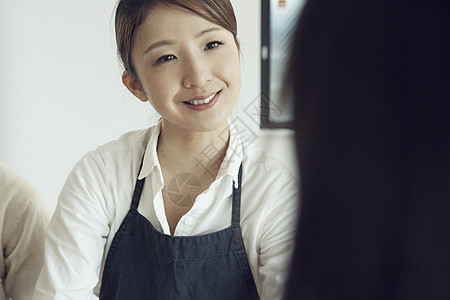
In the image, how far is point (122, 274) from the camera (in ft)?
3.64

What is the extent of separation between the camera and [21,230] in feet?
3.94

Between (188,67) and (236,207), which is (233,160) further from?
(188,67)

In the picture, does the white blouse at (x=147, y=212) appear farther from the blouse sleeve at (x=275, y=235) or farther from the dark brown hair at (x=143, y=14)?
the dark brown hair at (x=143, y=14)

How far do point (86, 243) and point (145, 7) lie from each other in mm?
449

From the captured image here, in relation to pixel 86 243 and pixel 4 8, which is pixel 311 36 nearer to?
pixel 86 243

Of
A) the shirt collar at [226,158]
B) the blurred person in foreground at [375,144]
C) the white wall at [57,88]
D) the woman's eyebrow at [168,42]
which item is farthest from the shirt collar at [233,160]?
the white wall at [57,88]

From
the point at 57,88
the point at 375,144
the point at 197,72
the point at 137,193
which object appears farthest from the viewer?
the point at 57,88

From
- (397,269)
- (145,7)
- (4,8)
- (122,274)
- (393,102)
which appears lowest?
(122,274)

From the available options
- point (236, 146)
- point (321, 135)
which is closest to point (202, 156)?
point (236, 146)

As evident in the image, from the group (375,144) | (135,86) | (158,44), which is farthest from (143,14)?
(375,144)

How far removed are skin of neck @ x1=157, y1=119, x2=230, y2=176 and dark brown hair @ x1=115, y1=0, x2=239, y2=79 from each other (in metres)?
0.15

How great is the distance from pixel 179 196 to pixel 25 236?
0.33 meters

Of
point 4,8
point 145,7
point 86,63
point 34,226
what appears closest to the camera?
point 145,7

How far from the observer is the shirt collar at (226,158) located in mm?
1088
